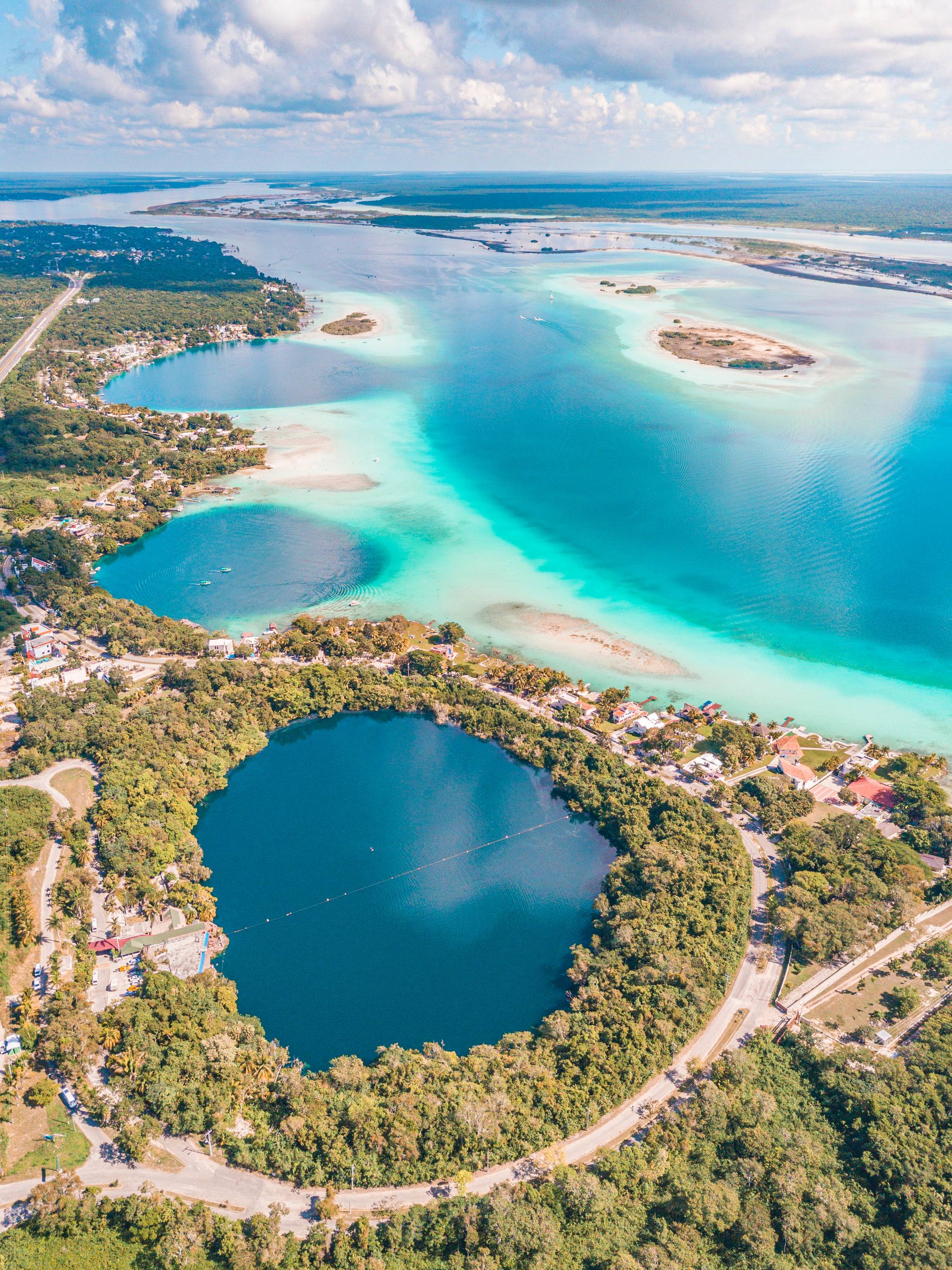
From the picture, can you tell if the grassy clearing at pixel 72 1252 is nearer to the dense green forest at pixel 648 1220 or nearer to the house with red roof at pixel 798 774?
the dense green forest at pixel 648 1220

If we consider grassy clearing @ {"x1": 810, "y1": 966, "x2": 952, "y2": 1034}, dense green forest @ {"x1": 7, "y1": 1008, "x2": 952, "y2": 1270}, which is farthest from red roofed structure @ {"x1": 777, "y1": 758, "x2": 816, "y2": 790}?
dense green forest @ {"x1": 7, "y1": 1008, "x2": 952, "y2": 1270}

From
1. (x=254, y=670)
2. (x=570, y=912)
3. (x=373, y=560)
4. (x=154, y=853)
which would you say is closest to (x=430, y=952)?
(x=570, y=912)

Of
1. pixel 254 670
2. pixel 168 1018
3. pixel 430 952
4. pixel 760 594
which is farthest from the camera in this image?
pixel 760 594

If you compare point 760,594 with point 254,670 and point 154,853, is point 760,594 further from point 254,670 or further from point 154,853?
point 154,853

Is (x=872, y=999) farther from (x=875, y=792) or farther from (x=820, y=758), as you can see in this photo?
(x=820, y=758)

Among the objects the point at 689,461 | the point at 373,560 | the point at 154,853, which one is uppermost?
the point at 689,461
